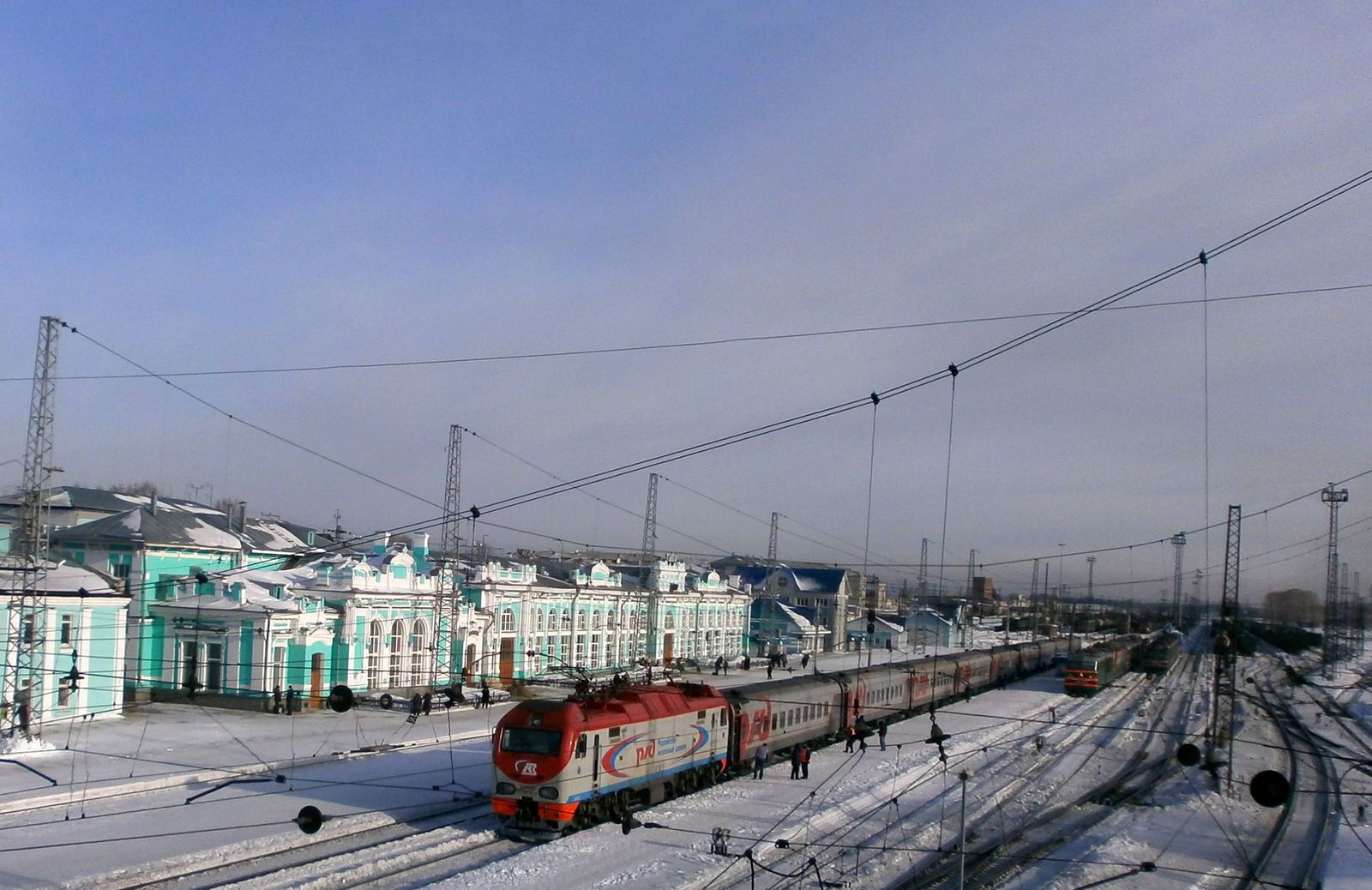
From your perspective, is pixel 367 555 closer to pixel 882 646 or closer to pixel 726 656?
pixel 726 656

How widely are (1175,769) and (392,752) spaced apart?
2243 centimetres

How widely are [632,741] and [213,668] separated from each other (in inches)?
905

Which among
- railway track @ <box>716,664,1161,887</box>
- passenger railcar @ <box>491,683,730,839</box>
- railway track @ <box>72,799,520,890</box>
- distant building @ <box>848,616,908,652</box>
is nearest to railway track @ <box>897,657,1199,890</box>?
railway track @ <box>716,664,1161,887</box>

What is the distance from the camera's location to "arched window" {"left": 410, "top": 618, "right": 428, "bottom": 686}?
42.3 metres

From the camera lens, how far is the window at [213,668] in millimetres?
36469

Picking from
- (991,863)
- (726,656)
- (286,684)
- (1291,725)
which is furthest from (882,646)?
(991,863)

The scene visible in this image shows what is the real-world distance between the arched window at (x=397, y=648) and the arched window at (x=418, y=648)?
1.81 feet

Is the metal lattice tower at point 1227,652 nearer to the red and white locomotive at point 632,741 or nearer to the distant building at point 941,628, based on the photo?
the red and white locomotive at point 632,741

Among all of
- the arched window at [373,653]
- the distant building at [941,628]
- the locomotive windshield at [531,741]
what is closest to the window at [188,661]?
→ the arched window at [373,653]

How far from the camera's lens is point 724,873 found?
1620 cm

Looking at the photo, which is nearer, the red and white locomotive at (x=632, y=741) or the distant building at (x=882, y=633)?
the red and white locomotive at (x=632, y=741)

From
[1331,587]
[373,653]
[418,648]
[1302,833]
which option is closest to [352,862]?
[1302,833]

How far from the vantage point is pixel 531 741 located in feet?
61.0

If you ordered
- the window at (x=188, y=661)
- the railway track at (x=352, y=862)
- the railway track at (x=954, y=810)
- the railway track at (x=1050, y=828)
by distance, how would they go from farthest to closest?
the window at (x=188, y=661) → the railway track at (x=954, y=810) → the railway track at (x=1050, y=828) → the railway track at (x=352, y=862)
